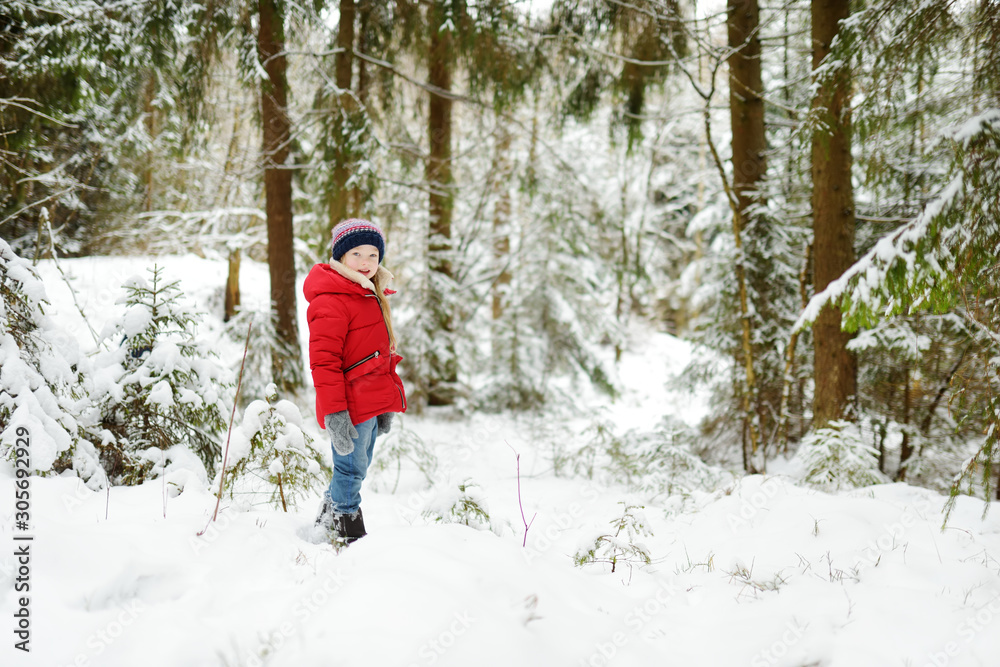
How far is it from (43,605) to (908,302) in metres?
4.80

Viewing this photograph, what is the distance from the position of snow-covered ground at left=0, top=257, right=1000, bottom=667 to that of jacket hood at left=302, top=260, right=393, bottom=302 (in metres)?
1.27

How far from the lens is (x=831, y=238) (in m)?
5.16

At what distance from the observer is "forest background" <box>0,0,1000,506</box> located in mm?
3512

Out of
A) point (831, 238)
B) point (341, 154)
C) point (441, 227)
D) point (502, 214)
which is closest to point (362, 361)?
point (341, 154)

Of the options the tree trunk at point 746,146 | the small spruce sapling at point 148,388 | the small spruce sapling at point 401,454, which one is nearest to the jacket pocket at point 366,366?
the small spruce sapling at point 148,388

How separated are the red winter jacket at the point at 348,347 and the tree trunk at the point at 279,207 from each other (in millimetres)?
3920

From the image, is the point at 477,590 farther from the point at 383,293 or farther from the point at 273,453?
the point at 273,453

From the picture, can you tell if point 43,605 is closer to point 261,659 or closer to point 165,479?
point 261,659

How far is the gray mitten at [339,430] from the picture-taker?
9.01 feet

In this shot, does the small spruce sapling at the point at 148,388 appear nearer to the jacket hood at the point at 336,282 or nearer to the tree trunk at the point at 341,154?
the jacket hood at the point at 336,282

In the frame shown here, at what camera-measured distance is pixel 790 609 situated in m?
2.23

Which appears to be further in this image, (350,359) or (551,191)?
(551,191)

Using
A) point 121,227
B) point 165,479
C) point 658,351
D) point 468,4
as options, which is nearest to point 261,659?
point 165,479

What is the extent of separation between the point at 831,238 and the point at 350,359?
487 cm
